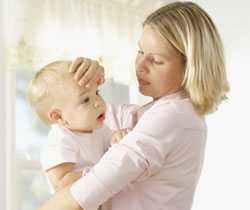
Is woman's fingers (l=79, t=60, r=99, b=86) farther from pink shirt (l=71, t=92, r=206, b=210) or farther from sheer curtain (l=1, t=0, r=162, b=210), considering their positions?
sheer curtain (l=1, t=0, r=162, b=210)

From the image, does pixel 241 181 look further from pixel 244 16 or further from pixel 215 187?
pixel 244 16

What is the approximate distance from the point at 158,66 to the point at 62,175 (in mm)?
354

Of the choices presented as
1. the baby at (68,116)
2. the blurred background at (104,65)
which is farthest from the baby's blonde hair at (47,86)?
the blurred background at (104,65)

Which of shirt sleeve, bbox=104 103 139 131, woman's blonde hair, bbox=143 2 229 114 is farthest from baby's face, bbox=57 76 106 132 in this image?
woman's blonde hair, bbox=143 2 229 114

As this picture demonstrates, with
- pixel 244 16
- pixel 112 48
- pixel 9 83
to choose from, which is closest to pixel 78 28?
pixel 112 48

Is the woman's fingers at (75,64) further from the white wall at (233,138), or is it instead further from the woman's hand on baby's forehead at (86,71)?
the white wall at (233,138)

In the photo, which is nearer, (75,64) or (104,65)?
(75,64)

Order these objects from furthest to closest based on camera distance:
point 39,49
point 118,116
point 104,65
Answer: point 104,65
point 39,49
point 118,116

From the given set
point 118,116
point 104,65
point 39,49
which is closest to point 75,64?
point 118,116

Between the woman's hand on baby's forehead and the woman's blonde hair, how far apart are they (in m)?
0.18

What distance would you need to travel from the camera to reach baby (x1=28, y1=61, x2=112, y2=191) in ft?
4.75

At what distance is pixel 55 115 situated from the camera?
1.51 metres

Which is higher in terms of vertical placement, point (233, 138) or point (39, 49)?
point (39, 49)

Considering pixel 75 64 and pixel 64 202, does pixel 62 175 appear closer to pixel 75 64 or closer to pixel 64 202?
pixel 64 202
